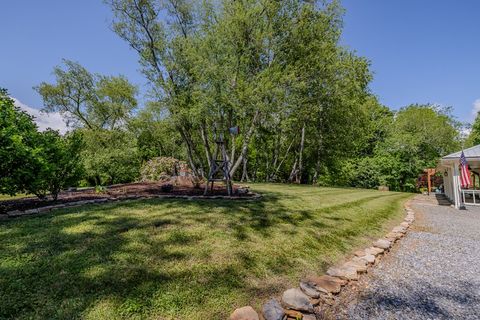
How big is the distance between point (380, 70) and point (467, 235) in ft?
62.4

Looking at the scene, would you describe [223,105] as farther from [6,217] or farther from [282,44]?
[6,217]

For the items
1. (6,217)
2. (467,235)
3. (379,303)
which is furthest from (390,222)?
(6,217)

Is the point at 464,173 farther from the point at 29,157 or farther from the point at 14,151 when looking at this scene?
the point at 14,151

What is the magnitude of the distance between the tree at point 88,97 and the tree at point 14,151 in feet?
57.6

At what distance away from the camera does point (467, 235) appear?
537 centimetres

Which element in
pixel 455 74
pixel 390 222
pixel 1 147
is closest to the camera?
pixel 1 147

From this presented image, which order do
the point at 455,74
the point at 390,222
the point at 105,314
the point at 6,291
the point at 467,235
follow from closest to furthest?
1. the point at 105,314
2. the point at 6,291
3. the point at 467,235
4. the point at 390,222
5. the point at 455,74

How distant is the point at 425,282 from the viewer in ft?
10.1

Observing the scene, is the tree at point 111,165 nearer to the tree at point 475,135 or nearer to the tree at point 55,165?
the tree at point 55,165

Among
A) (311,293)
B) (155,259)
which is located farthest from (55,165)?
(311,293)

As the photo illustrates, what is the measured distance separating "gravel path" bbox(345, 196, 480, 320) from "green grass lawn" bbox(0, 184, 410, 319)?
0.62 meters

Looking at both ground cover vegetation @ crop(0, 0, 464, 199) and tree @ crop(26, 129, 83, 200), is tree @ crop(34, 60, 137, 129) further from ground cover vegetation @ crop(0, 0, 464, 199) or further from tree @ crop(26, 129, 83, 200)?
tree @ crop(26, 129, 83, 200)

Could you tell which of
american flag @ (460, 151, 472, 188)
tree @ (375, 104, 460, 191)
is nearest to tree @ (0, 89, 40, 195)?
american flag @ (460, 151, 472, 188)

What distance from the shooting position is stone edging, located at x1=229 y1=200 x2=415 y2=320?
7.04 ft
